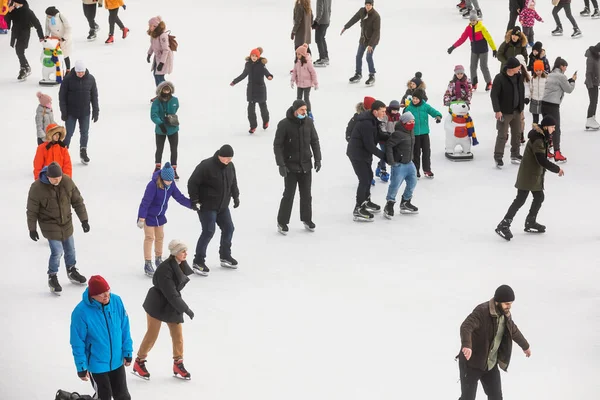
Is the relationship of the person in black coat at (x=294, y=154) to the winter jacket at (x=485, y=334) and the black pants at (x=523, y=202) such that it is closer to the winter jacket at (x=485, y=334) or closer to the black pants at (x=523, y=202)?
the black pants at (x=523, y=202)

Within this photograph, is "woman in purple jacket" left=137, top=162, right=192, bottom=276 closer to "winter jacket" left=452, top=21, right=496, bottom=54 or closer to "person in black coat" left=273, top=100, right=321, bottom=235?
"person in black coat" left=273, top=100, right=321, bottom=235

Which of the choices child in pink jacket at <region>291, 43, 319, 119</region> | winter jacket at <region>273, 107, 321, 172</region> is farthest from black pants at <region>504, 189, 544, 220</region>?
child in pink jacket at <region>291, 43, 319, 119</region>

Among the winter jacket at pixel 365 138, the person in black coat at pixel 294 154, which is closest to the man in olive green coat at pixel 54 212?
the person in black coat at pixel 294 154

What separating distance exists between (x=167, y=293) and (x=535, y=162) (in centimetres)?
559

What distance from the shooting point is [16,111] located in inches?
749

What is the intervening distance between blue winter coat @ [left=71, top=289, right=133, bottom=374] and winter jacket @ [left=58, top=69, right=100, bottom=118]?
286 inches

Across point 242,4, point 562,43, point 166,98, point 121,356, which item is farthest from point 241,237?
point 242,4

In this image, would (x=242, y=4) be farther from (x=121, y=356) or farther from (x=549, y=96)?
(x=121, y=356)

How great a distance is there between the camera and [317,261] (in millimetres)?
13508

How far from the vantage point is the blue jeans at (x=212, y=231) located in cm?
1284

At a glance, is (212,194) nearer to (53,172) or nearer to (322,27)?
(53,172)

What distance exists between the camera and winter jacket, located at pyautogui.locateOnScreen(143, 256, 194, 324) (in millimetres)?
10164

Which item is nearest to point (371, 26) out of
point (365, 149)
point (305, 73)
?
point (305, 73)

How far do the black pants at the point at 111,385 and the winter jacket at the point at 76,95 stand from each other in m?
7.35
